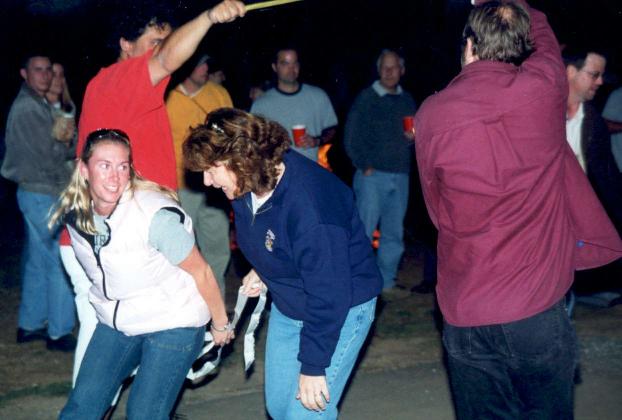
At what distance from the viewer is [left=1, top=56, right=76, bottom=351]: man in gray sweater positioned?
6.22 metres

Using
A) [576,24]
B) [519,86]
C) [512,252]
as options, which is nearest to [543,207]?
[512,252]

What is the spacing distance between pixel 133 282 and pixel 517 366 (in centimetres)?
171

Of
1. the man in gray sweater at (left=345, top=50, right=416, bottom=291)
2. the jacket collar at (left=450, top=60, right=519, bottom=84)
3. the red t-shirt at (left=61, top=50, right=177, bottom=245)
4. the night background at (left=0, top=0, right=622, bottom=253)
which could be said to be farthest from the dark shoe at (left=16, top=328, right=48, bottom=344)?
the night background at (left=0, top=0, right=622, bottom=253)

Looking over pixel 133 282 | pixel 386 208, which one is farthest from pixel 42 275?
pixel 386 208

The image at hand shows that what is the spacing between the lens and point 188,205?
260 inches

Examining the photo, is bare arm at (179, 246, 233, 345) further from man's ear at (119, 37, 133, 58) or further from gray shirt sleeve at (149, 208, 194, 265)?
man's ear at (119, 37, 133, 58)

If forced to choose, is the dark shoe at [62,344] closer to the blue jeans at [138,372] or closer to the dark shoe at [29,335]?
the dark shoe at [29,335]

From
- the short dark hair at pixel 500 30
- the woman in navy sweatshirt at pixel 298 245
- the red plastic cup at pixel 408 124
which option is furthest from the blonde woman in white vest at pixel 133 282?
the red plastic cup at pixel 408 124

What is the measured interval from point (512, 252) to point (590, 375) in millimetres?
3215

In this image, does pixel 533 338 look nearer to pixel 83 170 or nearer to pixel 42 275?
pixel 83 170

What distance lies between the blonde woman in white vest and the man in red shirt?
0.40 meters

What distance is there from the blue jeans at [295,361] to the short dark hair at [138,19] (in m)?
1.66

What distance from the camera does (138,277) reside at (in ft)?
12.4

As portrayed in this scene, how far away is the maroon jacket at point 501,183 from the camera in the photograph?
3.06 meters
